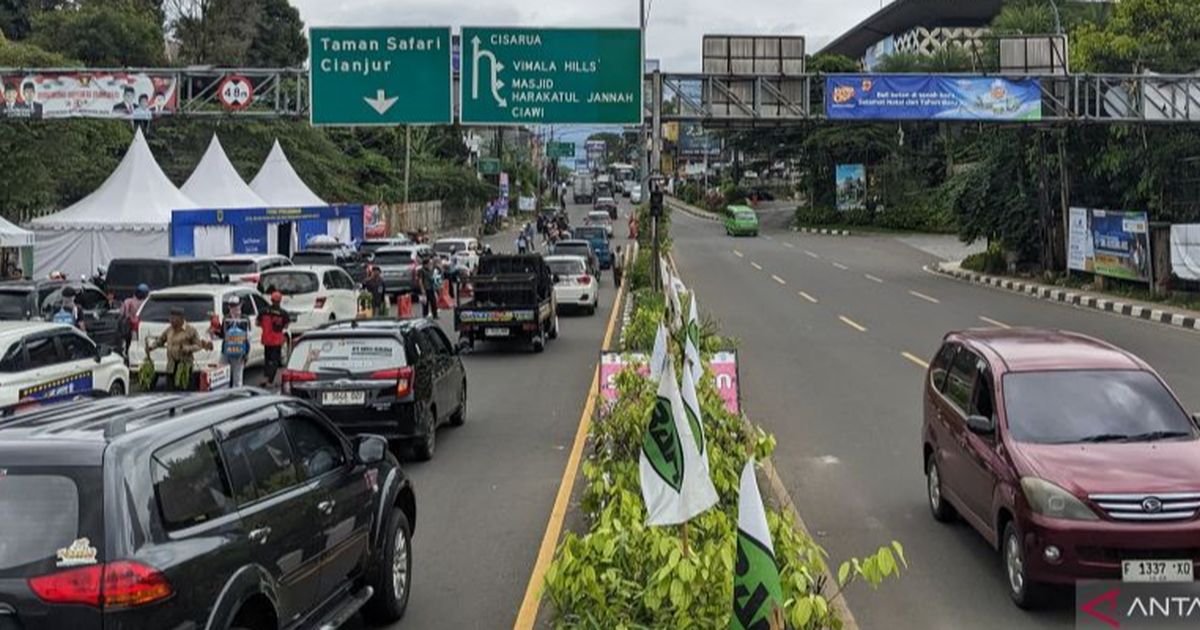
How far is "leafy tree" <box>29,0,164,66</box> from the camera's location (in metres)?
60.7

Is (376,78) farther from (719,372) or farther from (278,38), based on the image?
(278,38)

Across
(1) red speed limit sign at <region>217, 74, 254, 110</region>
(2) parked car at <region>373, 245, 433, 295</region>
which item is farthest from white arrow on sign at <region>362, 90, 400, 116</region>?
(2) parked car at <region>373, 245, 433, 295</region>

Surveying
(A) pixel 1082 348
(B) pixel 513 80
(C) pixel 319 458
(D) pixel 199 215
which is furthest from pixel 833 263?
(C) pixel 319 458

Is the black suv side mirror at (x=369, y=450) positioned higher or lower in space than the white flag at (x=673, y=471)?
lower

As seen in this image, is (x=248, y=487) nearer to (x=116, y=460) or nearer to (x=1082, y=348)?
(x=116, y=460)

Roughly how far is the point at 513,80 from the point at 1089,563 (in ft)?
73.1

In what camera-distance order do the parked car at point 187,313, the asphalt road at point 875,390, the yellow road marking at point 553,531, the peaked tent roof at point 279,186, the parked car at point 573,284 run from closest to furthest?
the yellow road marking at point 553,531 → the asphalt road at point 875,390 → the parked car at point 187,313 → the parked car at point 573,284 → the peaked tent roof at point 279,186

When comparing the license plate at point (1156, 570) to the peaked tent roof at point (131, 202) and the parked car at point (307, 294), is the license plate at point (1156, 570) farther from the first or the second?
the peaked tent roof at point (131, 202)

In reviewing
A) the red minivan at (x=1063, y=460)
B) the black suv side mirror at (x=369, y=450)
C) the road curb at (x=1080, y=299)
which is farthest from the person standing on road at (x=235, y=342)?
the road curb at (x=1080, y=299)

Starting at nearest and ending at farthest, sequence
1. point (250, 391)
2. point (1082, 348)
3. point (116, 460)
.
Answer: point (116, 460) < point (250, 391) < point (1082, 348)

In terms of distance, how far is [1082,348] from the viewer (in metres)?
8.95

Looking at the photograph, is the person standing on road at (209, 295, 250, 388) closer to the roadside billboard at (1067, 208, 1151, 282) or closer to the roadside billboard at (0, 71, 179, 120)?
the roadside billboard at (0, 71, 179, 120)

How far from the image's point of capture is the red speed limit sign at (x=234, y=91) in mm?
29000

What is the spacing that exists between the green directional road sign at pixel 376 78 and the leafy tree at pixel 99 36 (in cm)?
3827
